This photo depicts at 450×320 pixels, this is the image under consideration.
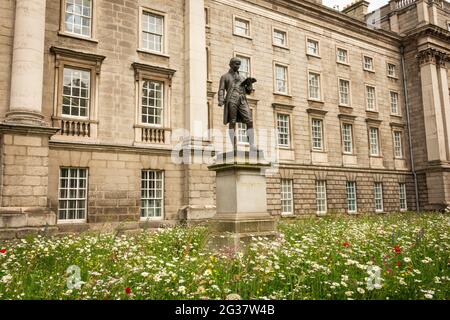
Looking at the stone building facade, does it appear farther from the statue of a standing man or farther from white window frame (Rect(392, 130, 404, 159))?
the statue of a standing man

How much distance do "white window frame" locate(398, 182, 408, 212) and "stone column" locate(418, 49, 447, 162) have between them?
113 inches

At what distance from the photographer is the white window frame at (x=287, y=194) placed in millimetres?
22312

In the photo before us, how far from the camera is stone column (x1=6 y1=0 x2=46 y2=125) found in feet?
43.6

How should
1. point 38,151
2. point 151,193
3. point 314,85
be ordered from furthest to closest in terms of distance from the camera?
point 314,85 → point 151,193 → point 38,151

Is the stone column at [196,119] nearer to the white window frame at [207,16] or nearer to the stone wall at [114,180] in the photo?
the stone wall at [114,180]

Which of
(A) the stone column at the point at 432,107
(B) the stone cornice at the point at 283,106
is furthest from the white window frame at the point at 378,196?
(B) the stone cornice at the point at 283,106

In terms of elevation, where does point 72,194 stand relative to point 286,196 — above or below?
above

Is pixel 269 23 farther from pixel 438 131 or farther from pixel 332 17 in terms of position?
pixel 438 131

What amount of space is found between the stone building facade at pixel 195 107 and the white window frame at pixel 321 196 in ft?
0.31

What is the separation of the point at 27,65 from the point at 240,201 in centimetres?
999

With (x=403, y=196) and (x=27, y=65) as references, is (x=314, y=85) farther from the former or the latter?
(x=27, y=65)

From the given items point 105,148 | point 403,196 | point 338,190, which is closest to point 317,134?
point 338,190

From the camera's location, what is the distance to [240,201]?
946 cm

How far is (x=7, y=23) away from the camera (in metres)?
14.0
